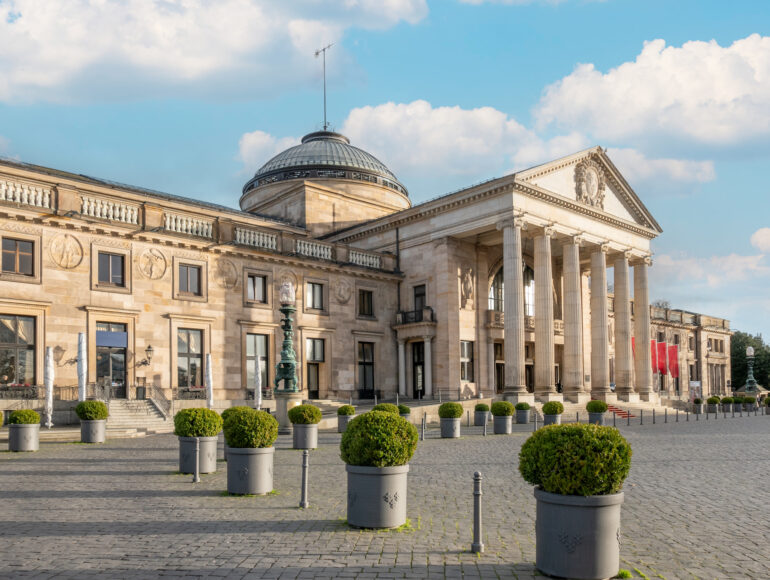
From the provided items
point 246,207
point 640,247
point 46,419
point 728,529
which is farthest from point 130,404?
point 640,247

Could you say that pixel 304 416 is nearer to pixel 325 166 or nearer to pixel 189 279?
pixel 189 279

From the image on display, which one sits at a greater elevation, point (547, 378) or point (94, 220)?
point (94, 220)

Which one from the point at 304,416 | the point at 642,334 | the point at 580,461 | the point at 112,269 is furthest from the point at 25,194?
the point at 642,334

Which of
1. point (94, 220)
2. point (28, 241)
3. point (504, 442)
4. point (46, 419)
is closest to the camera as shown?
point (504, 442)

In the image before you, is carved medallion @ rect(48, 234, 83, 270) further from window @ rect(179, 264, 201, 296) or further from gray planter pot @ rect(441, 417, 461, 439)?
gray planter pot @ rect(441, 417, 461, 439)

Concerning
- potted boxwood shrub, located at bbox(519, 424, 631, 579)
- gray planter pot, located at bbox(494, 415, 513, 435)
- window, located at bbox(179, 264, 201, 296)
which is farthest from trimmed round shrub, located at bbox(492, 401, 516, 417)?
potted boxwood shrub, located at bbox(519, 424, 631, 579)

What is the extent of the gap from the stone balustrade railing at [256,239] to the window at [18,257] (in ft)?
35.9

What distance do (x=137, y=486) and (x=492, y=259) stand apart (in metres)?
38.2

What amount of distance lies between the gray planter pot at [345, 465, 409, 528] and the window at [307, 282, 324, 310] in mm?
32175

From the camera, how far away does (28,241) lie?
30250 millimetres

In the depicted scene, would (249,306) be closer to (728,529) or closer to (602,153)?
(602,153)

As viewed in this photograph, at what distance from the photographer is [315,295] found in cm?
4284

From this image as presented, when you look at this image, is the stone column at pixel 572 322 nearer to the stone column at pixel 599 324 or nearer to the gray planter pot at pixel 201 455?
the stone column at pixel 599 324

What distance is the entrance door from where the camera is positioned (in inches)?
1854
